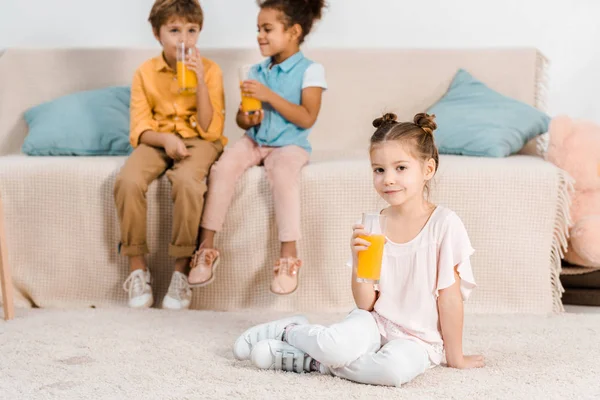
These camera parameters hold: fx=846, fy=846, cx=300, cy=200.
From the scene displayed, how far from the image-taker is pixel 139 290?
2.38 metres

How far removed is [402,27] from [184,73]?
4.03ft

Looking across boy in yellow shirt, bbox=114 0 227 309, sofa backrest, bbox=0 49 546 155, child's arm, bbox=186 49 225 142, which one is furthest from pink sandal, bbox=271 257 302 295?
sofa backrest, bbox=0 49 546 155

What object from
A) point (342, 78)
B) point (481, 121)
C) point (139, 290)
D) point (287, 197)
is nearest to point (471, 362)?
point (287, 197)

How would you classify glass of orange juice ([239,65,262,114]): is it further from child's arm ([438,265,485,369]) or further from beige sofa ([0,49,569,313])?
child's arm ([438,265,485,369])

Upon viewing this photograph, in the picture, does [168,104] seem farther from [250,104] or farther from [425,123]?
[425,123]

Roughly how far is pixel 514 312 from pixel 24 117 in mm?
1900

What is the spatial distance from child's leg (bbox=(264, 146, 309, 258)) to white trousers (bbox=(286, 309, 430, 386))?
0.68 metres

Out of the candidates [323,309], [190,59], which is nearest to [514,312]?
[323,309]

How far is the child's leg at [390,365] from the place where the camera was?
5.24 ft

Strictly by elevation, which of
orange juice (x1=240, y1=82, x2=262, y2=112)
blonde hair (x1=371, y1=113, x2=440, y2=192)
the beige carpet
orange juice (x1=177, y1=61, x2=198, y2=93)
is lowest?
the beige carpet

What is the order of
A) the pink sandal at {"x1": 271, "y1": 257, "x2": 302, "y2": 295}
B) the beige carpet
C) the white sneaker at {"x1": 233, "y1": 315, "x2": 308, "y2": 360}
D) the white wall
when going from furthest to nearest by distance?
the white wall < the pink sandal at {"x1": 271, "y1": 257, "x2": 302, "y2": 295} < the white sneaker at {"x1": 233, "y1": 315, "x2": 308, "y2": 360} < the beige carpet

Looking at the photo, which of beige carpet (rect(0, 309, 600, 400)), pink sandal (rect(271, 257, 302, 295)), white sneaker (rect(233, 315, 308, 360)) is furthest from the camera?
pink sandal (rect(271, 257, 302, 295))

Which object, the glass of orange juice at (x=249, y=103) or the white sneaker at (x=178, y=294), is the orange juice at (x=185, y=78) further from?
the white sneaker at (x=178, y=294)

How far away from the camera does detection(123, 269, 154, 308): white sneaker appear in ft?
7.78
